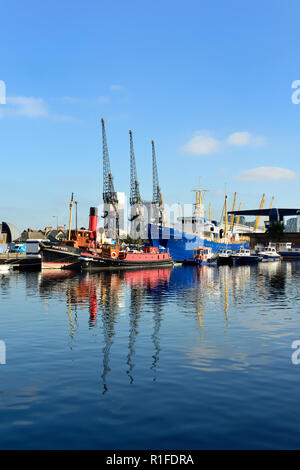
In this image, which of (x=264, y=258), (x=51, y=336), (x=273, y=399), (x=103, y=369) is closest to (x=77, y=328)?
(x=51, y=336)

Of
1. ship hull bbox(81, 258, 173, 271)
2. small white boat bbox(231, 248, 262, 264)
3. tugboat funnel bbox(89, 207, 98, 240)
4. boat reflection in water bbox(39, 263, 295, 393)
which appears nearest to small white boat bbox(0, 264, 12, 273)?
ship hull bbox(81, 258, 173, 271)

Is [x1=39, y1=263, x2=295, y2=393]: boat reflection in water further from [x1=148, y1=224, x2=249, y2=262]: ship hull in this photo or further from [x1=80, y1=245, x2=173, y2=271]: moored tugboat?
[x1=148, y1=224, x2=249, y2=262]: ship hull

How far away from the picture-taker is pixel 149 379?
15570 millimetres

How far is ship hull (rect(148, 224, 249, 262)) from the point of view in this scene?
4272 inches

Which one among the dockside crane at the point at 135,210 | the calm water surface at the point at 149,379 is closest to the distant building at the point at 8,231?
the dockside crane at the point at 135,210

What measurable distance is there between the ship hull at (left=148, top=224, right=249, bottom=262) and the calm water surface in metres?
76.3

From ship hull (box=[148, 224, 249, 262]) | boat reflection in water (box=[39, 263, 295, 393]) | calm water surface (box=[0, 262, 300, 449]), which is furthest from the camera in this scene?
ship hull (box=[148, 224, 249, 262])

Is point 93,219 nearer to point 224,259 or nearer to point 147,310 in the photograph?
point 224,259

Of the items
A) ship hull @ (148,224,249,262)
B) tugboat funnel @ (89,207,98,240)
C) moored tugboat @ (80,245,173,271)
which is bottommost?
moored tugboat @ (80,245,173,271)

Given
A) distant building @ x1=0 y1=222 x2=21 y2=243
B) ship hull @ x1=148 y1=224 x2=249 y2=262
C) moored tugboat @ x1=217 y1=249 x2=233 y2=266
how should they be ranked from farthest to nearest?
distant building @ x1=0 y1=222 x2=21 y2=243 → moored tugboat @ x1=217 y1=249 x2=233 y2=266 → ship hull @ x1=148 y1=224 x2=249 y2=262

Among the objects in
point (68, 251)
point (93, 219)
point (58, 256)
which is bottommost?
point (58, 256)

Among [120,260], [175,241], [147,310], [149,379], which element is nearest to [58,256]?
[120,260]

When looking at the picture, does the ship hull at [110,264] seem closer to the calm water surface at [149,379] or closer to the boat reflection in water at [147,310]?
the boat reflection in water at [147,310]

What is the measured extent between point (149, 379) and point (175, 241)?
9645 cm
